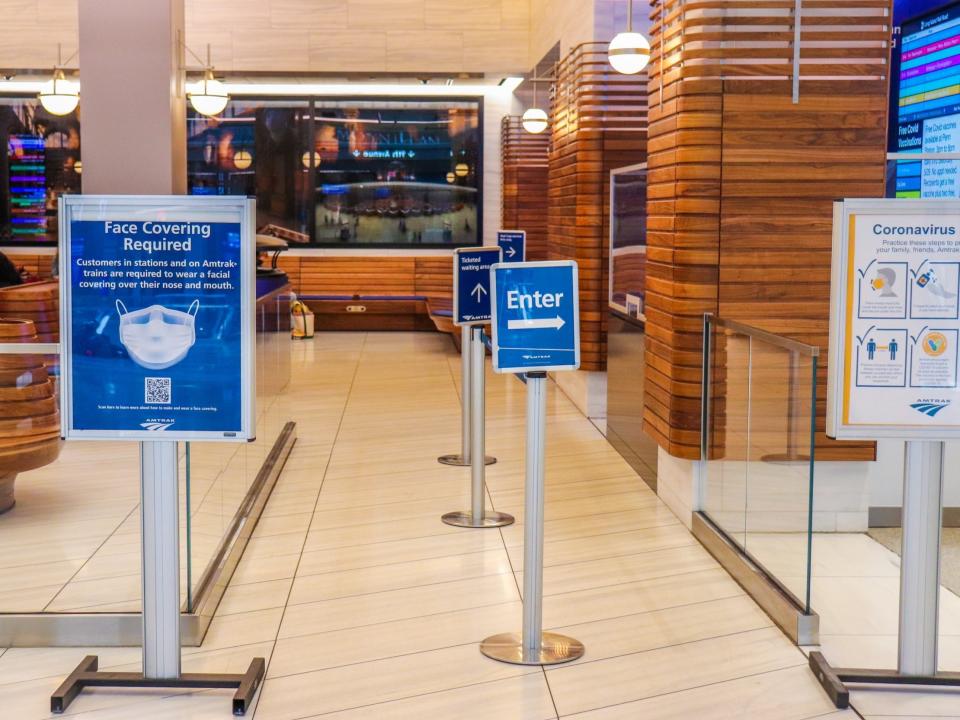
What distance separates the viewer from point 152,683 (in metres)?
3.77

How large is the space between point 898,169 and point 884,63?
150 cm

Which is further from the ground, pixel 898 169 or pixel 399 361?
pixel 898 169

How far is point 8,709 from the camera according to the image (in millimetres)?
A: 3713

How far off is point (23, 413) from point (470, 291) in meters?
2.97

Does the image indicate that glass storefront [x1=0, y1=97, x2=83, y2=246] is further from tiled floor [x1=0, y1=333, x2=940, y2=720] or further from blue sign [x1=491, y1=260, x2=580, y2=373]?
blue sign [x1=491, y1=260, x2=580, y2=373]

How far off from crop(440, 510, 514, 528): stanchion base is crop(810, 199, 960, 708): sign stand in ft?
8.06

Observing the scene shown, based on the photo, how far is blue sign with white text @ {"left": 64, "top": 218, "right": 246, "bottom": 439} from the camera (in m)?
3.60

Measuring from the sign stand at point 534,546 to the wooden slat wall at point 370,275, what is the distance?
38.6 feet

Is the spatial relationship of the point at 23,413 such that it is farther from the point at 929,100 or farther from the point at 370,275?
the point at 370,275

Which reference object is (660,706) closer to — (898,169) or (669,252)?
(669,252)

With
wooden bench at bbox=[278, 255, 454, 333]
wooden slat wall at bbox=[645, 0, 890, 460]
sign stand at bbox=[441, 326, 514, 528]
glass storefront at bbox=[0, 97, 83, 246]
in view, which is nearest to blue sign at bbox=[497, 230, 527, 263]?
sign stand at bbox=[441, 326, 514, 528]

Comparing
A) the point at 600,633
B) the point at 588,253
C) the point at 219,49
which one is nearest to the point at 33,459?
the point at 600,633

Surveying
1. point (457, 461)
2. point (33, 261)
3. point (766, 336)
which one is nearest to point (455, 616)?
point (766, 336)

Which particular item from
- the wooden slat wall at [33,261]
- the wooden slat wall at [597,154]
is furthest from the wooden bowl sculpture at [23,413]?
the wooden slat wall at [33,261]
